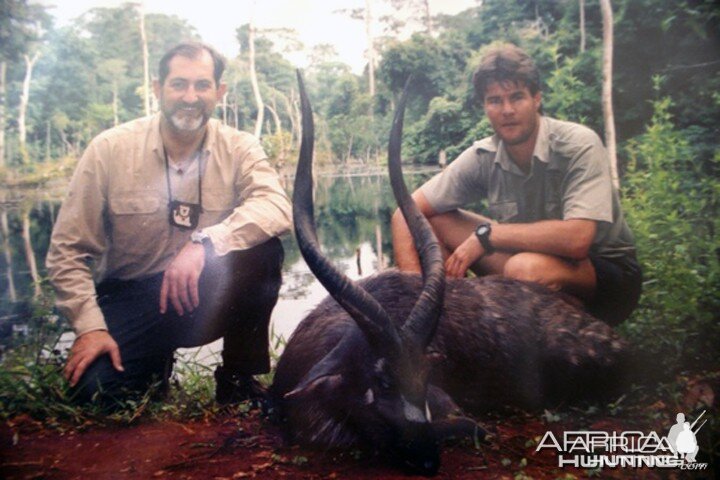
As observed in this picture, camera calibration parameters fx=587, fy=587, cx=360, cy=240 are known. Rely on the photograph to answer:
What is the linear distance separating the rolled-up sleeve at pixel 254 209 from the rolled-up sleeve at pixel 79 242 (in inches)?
21.0

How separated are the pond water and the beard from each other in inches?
17.9

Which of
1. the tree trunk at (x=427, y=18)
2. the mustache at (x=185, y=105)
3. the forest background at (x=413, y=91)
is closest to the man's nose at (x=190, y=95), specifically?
the mustache at (x=185, y=105)

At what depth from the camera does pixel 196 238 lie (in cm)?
251

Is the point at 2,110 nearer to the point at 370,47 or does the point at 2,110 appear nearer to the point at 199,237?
the point at 199,237

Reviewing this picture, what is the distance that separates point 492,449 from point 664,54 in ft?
5.89

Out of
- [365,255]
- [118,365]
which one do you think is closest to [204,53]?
[365,255]

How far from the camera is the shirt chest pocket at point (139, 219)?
2.51m

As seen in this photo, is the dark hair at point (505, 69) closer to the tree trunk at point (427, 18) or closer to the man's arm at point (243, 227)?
the tree trunk at point (427, 18)

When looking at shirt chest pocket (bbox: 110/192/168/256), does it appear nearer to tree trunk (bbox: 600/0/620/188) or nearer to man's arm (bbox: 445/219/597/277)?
man's arm (bbox: 445/219/597/277)

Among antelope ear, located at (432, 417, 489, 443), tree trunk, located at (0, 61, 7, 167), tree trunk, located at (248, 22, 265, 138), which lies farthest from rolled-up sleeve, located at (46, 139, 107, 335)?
antelope ear, located at (432, 417, 489, 443)

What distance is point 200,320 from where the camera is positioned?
2850 millimetres

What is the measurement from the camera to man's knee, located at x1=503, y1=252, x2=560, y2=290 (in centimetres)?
280

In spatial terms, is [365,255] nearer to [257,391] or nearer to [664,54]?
[257,391]

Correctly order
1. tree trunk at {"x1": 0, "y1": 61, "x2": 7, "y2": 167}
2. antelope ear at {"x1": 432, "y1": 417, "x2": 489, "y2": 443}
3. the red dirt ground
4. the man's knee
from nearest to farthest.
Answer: the red dirt ground, antelope ear at {"x1": 432, "y1": 417, "x2": 489, "y2": 443}, tree trunk at {"x1": 0, "y1": 61, "x2": 7, "y2": 167}, the man's knee
